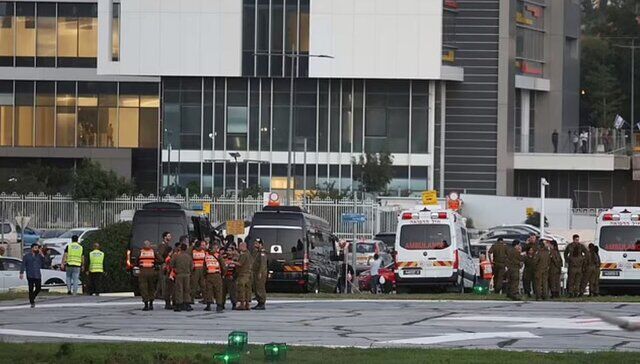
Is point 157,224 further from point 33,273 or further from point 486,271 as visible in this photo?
point 486,271

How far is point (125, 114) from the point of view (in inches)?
3494

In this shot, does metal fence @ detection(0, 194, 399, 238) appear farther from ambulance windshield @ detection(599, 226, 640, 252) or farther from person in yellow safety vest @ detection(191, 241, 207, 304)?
person in yellow safety vest @ detection(191, 241, 207, 304)

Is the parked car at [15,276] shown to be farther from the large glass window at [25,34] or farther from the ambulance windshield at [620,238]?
the large glass window at [25,34]

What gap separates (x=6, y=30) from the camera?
88.9m

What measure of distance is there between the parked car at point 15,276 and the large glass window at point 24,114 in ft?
145

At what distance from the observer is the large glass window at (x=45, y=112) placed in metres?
88.0

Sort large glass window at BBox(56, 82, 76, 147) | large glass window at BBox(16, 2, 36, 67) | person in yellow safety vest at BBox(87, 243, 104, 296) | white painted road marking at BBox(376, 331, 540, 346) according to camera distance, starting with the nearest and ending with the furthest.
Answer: white painted road marking at BBox(376, 331, 540, 346) → person in yellow safety vest at BBox(87, 243, 104, 296) → large glass window at BBox(56, 82, 76, 147) → large glass window at BBox(16, 2, 36, 67)

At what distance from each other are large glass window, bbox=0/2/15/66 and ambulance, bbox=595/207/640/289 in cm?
5624

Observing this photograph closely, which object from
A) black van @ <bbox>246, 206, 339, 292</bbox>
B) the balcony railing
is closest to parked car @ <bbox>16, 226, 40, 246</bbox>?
black van @ <bbox>246, 206, 339, 292</bbox>

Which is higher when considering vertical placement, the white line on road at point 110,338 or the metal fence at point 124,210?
the metal fence at point 124,210

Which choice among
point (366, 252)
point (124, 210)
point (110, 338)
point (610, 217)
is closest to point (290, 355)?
point (110, 338)

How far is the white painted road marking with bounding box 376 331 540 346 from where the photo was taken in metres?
24.1

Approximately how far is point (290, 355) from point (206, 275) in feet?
39.4

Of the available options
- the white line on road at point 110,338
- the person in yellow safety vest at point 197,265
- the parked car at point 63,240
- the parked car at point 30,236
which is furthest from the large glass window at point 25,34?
the white line on road at point 110,338
